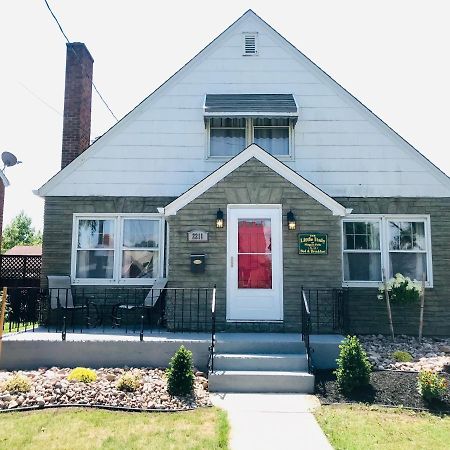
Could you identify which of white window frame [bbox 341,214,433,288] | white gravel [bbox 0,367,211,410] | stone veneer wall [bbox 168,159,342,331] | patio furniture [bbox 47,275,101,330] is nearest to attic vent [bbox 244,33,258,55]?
stone veneer wall [bbox 168,159,342,331]

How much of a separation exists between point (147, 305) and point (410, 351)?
5280 mm

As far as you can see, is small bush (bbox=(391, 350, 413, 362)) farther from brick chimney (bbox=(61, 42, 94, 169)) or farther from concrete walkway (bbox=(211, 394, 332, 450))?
brick chimney (bbox=(61, 42, 94, 169))

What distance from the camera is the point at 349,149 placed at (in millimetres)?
10445

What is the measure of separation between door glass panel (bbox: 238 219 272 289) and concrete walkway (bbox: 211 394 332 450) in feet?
9.32

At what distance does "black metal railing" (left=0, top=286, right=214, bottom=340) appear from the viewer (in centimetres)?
867

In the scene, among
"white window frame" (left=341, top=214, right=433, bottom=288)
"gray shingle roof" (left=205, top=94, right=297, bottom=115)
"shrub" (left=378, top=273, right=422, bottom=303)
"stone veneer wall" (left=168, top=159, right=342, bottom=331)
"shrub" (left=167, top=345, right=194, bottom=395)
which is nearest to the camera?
"shrub" (left=167, top=345, right=194, bottom=395)

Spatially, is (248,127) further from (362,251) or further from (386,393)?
(386,393)

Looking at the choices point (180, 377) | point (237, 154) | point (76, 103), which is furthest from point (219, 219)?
point (76, 103)

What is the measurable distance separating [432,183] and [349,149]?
6.81 feet

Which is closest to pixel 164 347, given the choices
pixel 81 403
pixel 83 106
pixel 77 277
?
pixel 81 403

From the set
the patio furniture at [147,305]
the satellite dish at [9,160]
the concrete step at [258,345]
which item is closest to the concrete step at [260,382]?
the concrete step at [258,345]

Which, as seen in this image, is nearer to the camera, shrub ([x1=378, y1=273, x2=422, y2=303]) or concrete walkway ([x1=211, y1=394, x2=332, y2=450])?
concrete walkway ([x1=211, y1=394, x2=332, y2=450])

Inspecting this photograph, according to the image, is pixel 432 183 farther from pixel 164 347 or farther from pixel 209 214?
pixel 164 347

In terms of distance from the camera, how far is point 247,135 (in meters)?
10.6
